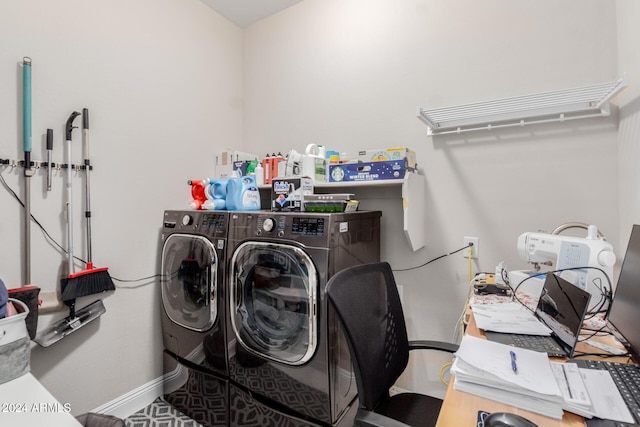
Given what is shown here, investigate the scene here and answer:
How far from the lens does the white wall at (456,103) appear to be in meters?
1.60

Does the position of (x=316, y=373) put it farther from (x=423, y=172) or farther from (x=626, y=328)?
(x=423, y=172)

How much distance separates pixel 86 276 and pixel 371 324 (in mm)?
1682

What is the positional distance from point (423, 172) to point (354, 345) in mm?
1390

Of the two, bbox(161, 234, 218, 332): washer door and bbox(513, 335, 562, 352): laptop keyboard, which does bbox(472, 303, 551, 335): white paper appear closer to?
bbox(513, 335, 562, 352): laptop keyboard

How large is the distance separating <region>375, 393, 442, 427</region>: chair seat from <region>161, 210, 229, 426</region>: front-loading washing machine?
1.04 m

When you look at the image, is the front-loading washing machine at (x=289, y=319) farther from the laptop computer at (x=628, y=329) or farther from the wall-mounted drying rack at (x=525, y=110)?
the laptop computer at (x=628, y=329)

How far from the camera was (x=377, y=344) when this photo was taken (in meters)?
1.12

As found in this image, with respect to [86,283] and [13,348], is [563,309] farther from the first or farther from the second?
[86,283]

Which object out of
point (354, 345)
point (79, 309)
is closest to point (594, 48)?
point (354, 345)

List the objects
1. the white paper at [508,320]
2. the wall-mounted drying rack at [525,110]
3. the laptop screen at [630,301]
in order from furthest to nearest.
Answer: the wall-mounted drying rack at [525,110]
the white paper at [508,320]
the laptop screen at [630,301]

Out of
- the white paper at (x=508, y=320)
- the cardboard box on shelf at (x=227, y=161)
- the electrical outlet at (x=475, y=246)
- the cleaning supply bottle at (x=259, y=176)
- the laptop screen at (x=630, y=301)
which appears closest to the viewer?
the laptop screen at (x=630, y=301)

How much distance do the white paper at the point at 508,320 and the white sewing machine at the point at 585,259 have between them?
0.75 ft

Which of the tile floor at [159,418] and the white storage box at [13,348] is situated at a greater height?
the white storage box at [13,348]

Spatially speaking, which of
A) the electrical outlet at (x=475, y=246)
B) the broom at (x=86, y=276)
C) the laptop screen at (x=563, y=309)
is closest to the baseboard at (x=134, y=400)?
the broom at (x=86, y=276)
